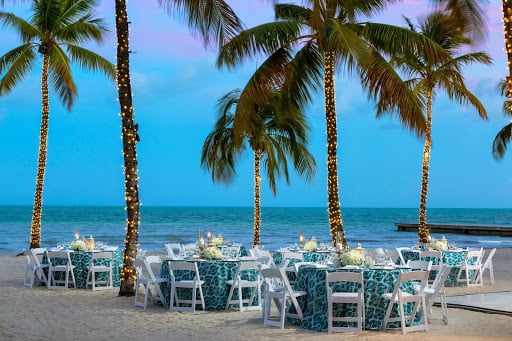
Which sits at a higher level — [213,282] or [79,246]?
[79,246]

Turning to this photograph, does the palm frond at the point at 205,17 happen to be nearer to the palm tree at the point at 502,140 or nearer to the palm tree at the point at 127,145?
the palm tree at the point at 127,145

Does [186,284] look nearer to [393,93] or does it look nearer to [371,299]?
[371,299]

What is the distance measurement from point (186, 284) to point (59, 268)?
13.3 feet

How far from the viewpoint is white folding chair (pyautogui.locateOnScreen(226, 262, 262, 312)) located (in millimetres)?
11164

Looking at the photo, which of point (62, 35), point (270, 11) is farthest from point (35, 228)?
point (270, 11)

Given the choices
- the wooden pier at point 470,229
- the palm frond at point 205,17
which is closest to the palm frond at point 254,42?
the palm frond at point 205,17

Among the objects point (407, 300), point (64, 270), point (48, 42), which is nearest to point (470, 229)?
point (48, 42)

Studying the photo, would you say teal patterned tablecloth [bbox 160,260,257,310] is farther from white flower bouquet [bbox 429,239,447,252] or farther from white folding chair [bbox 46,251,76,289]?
white flower bouquet [bbox 429,239,447,252]

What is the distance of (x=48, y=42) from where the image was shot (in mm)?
20984

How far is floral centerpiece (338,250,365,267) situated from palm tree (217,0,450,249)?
3548 millimetres

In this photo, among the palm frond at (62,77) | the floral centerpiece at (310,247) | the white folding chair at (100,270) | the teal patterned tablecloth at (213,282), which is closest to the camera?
the teal patterned tablecloth at (213,282)

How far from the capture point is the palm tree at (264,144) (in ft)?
74.8

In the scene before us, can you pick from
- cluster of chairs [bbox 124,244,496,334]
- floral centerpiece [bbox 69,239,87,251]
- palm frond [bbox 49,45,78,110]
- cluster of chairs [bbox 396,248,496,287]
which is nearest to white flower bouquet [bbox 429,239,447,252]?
cluster of chairs [bbox 396,248,496,287]

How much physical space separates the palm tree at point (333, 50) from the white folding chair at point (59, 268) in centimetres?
478
